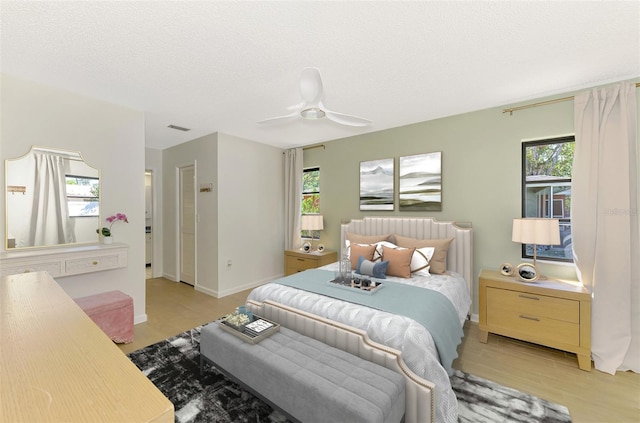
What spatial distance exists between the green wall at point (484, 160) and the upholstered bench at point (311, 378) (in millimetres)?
2365

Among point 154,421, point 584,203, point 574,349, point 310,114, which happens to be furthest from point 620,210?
point 154,421

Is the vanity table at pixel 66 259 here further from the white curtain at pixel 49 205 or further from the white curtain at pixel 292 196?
the white curtain at pixel 292 196

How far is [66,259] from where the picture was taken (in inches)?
102

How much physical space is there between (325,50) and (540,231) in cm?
258

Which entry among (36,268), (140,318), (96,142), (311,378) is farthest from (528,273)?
(96,142)

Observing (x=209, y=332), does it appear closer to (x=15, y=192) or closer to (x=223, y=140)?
(x=15, y=192)

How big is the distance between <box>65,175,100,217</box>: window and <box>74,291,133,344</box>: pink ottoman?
3.00 feet

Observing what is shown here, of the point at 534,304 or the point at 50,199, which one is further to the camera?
the point at 50,199

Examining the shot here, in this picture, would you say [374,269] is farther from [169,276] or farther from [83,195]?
[169,276]

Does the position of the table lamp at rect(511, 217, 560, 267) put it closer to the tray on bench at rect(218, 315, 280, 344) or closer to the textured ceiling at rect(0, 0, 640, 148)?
the textured ceiling at rect(0, 0, 640, 148)

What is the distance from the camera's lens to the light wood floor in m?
1.95

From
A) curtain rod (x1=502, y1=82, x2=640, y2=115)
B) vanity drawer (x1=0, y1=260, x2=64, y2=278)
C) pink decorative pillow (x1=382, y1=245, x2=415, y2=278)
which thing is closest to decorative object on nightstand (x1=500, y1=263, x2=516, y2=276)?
pink decorative pillow (x1=382, y1=245, x2=415, y2=278)

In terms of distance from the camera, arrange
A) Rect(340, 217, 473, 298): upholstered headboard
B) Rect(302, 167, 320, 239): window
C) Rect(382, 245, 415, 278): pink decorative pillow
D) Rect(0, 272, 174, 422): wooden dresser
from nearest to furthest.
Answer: Rect(0, 272, 174, 422): wooden dresser → Rect(382, 245, 415, 278): pink decorative pillow → Rect(340, 217, 473, 298): upholstered headboard → Rect(302, 167, 320, 239): window

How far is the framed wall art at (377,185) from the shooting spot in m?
4.03
